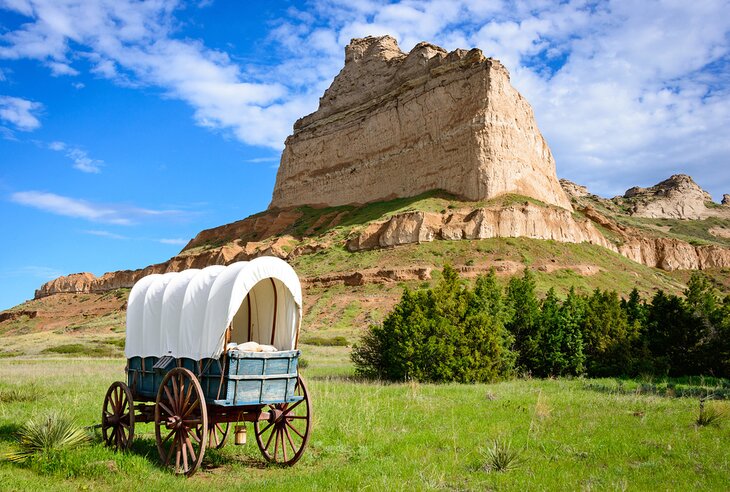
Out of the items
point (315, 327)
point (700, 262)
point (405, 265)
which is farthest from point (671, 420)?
point (700, 262)

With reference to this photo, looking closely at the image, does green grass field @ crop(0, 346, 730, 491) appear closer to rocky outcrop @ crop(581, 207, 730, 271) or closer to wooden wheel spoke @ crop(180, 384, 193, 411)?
wooden wheel spoke @ crop(180, 384, 193, 411)

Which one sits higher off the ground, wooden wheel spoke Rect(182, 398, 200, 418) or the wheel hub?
wooden wheel spoke Rect(182, 398, 200, 418)

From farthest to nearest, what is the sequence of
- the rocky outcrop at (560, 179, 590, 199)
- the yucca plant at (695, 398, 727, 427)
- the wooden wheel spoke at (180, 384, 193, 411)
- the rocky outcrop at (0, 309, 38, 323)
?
the rocky outcrop at (560, 179, 590, 199)
the rocky outcrop at (0, 309, 38, 323)
the yucca plant at (695, 398, 727, 427)
the wooden wheel spoke at (180, 384, 193, 411)

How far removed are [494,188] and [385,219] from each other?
13.6m

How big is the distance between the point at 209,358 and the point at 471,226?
180 feet

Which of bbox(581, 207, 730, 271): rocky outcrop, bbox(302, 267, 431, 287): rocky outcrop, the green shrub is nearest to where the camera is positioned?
the green shrub

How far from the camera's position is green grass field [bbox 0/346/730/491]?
775cm

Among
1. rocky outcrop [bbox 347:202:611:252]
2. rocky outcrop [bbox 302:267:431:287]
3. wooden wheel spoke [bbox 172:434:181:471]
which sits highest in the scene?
rocky outcrop [bbox 347:202:611:252]

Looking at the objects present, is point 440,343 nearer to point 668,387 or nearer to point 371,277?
point 668,387

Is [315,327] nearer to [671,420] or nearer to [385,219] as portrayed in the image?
[385,219]

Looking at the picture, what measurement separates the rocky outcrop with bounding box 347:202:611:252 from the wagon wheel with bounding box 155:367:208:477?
175ft

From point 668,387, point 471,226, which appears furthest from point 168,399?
point 471,226

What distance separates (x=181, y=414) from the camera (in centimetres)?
852

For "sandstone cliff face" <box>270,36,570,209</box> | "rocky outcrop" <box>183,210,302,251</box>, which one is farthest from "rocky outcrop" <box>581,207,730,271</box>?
"rocky outcrop" <box>183,210,302,251</box>
